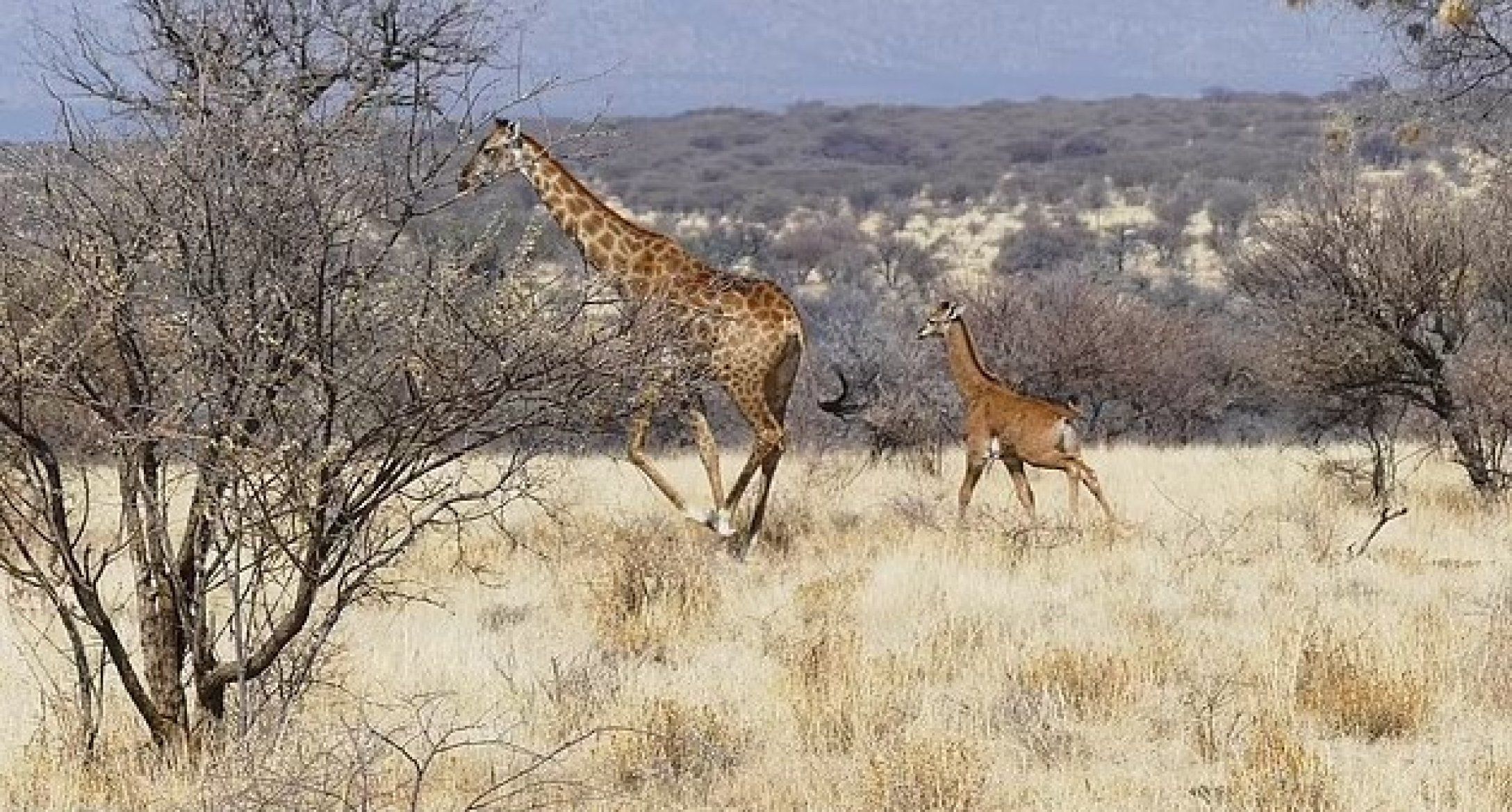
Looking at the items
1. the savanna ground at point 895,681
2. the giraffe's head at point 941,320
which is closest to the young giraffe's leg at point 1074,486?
the savanna ground at point 895,681

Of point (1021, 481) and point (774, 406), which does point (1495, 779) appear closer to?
point (774, 406)

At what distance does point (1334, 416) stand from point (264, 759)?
10.9 meters

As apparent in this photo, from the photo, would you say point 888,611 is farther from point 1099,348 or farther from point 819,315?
point 819,315

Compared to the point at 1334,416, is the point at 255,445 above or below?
above

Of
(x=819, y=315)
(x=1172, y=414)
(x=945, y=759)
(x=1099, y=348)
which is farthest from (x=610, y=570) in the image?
(x=819, y=315)

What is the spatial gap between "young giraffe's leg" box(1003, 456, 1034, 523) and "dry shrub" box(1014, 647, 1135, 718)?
174 inches

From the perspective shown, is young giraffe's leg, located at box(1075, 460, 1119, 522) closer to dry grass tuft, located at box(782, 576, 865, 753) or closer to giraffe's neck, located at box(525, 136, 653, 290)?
dry grass tuft, located at box(782, 576, 865, 753)

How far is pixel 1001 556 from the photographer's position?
1052 centimetres

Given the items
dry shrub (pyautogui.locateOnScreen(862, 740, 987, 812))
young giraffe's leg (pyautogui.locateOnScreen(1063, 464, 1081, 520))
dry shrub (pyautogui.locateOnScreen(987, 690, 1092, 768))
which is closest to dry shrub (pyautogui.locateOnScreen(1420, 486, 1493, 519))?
young giraffe's leg (pyautogui.locateOnScreen(1063, 464, 1081, 520))

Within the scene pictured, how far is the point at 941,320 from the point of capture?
12906 mm

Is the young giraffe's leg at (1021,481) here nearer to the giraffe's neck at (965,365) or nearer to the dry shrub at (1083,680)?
the giraffe's neck at (965,365)

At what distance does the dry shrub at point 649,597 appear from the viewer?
839cm

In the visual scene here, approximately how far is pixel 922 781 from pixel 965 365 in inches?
285

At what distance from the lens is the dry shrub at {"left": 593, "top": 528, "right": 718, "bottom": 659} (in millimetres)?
8391
